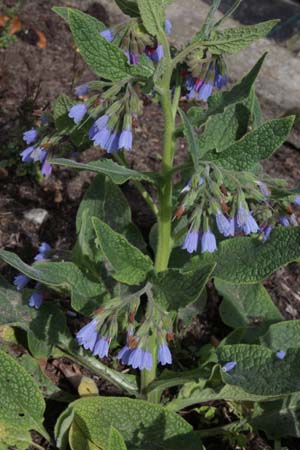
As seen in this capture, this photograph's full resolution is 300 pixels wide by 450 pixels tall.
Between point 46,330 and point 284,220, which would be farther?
point 46,330

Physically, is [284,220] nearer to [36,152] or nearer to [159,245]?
[159,245]

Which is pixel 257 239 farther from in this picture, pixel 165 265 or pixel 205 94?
pixel 205 94

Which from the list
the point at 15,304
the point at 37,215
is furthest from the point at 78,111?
the point at 37,215

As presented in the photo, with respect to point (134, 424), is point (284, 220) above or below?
above

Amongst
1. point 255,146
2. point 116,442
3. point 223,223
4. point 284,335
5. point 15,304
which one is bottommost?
point 15,304

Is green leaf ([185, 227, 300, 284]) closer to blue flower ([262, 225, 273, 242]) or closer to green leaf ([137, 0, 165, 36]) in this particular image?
blue flower ([262, 225, 273, 242])

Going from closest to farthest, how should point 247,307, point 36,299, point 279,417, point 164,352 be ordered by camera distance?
point 164,352 → point 36,299 → point 279,417 → point 247,307

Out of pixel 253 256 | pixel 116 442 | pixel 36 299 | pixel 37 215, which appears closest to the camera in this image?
pixel 116 442
